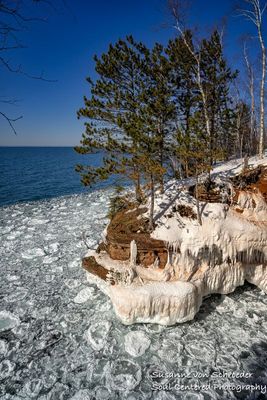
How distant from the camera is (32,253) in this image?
34.6 ft

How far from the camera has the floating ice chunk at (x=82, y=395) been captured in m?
4.41

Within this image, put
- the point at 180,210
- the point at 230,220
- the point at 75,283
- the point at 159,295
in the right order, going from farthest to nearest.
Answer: the point at 75,283 < the point at 180,210 < the point at 230,220 < the point at 159,295

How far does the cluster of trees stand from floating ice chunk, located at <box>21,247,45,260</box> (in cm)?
420

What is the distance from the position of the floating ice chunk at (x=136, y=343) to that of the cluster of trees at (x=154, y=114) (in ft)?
9.57

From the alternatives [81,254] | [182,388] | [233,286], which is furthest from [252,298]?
[81,254]

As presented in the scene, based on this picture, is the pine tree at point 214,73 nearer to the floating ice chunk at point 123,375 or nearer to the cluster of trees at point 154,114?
the cluster of trees at point 154,114

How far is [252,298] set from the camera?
23.1 feet

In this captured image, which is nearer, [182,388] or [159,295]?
[182,388]

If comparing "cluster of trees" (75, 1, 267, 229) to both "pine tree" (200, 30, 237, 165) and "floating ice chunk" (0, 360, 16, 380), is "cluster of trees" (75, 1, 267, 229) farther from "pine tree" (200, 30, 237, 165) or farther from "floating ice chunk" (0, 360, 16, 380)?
"floating ice chunk" (0, 360, 16, 380)

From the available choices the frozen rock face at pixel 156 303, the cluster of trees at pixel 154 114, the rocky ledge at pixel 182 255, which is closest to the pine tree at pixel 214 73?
the cluster of trees at pixel 154 114

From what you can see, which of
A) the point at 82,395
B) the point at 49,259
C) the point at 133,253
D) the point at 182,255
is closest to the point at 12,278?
the point at 49,259

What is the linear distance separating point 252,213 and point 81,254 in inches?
284

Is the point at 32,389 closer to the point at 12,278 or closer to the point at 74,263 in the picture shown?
the point at 12,278

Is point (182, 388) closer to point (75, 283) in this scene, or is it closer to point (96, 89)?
point (75, 283)
